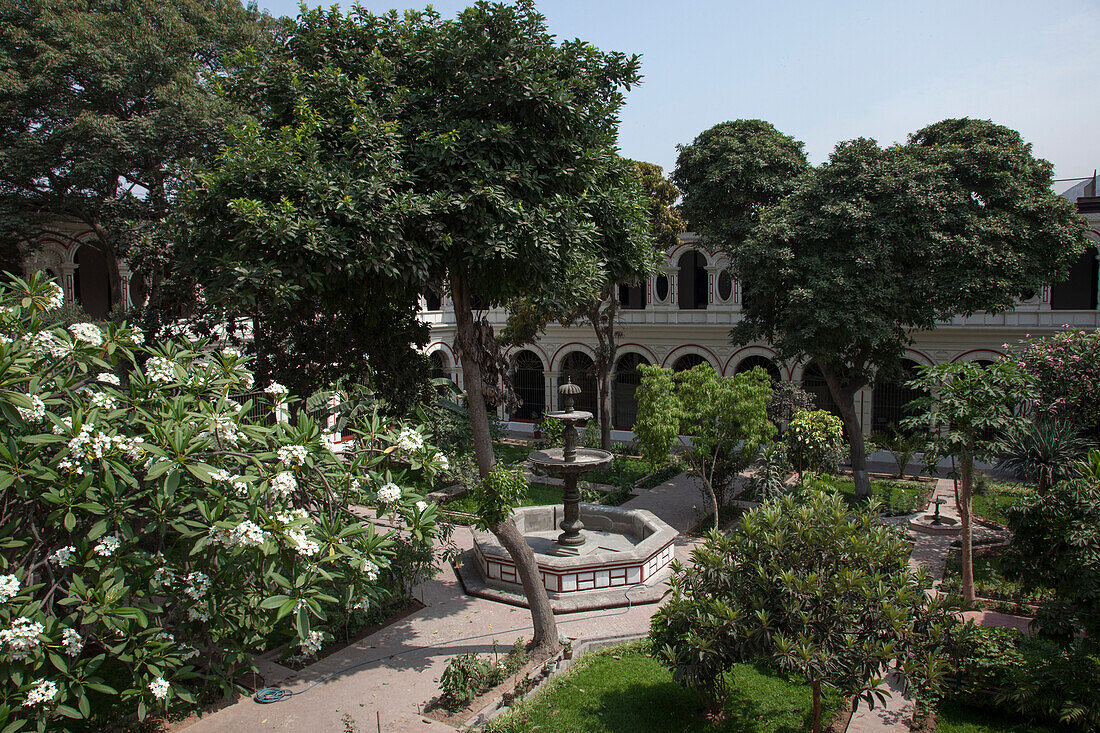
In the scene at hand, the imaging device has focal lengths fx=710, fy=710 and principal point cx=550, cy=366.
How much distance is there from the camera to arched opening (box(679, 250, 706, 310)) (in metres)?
23.7

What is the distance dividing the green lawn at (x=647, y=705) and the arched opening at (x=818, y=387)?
A: 1451 centimetres

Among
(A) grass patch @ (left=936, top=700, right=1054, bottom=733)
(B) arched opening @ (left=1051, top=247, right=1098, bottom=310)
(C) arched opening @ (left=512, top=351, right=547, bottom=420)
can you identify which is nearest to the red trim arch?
(C) arched opening @ (left=512, top=351, right=547, bottom=420)

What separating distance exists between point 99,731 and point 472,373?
5.21 meters

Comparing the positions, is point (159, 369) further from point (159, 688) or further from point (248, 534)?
point (159, 688)

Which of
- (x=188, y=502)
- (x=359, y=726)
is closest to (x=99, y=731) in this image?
(x=359, y=726)

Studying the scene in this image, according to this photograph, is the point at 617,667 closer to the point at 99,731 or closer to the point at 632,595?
the point at 632,595

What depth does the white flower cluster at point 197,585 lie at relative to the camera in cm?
491

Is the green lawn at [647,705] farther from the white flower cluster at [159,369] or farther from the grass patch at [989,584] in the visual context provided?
the white flower cluster at [159,369]

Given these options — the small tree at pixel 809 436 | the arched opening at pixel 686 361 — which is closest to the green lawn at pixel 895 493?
the small tree at pixel 809 436

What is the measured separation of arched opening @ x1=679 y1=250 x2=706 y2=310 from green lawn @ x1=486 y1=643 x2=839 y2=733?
55.1ft

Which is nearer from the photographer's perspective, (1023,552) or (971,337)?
(1023,552)

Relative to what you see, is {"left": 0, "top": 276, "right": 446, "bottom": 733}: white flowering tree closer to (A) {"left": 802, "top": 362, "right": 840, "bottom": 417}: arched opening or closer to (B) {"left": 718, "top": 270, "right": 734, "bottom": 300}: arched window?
(A) {"left": 802, "top": 362, "right": 840, "bottom": 417}: arched opening

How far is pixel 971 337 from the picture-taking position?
19656mm

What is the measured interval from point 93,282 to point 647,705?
77.2ft
